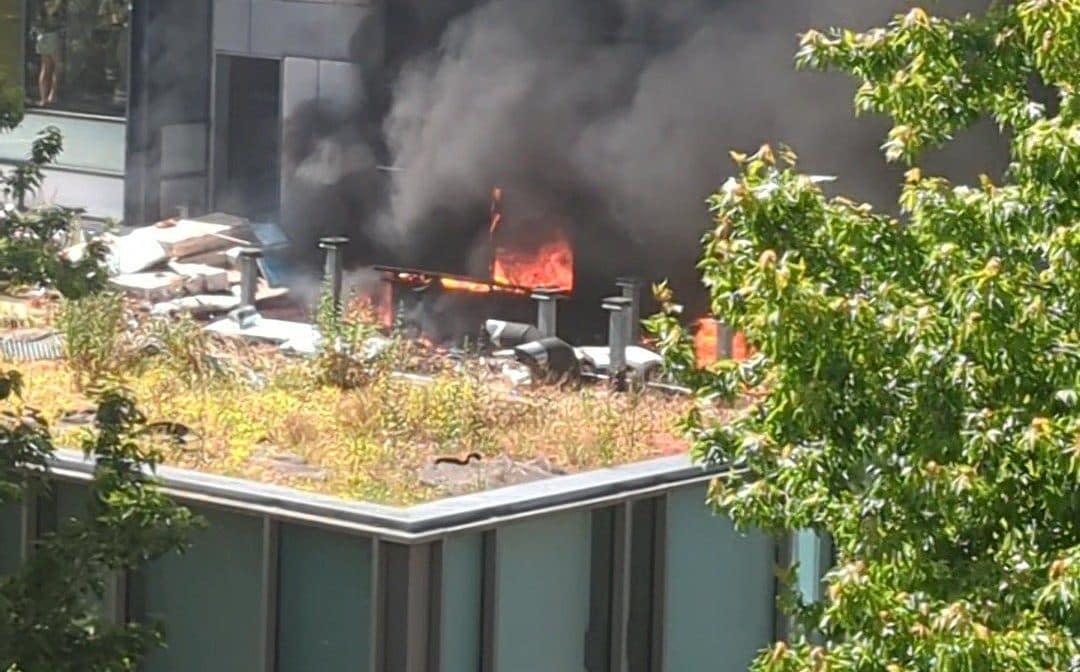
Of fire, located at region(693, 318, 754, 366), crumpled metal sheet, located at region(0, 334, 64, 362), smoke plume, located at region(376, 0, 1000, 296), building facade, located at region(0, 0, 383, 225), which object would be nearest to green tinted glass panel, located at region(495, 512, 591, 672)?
crumpled metal sheet, located at region(0, 334, 64, 362)

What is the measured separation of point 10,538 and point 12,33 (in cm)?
1875

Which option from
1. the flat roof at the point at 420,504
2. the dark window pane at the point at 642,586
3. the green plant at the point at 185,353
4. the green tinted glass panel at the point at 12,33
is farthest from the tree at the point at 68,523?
the green tinted glass panel at the point at 12,33

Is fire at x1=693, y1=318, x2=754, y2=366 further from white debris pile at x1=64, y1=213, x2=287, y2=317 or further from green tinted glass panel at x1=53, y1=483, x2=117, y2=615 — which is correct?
green tinted glass panel at x1=53, y1=483, x2=117, y2=615

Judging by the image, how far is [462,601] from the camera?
9.63 meters

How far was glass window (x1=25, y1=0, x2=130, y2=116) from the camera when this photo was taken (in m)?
27.1

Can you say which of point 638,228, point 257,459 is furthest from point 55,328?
point 638,228

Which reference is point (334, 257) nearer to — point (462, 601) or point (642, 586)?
point (642, 586)

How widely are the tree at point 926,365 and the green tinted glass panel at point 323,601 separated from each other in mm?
2847

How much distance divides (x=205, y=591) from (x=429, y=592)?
46.7 inches

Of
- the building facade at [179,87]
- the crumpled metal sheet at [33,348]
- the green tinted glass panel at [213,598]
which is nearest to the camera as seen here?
the green tinted glass panel at [213,598]

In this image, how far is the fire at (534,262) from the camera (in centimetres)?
2380

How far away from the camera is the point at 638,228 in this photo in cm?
2319

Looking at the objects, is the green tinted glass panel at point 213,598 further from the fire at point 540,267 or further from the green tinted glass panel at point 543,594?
the fire at point 540,267

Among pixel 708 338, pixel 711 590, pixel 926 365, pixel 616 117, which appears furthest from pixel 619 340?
pixel 926 365
